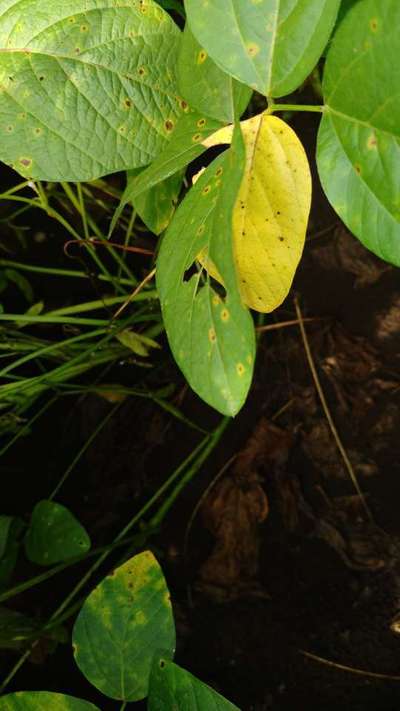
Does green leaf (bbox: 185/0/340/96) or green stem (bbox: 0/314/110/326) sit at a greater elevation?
green leaf (bbox: 185/0/340/96)

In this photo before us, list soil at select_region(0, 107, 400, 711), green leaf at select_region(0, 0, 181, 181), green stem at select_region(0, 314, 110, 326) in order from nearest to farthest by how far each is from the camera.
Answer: green leaf at select_region(0, 0, 181, 181) → green stem at select_region(0, 314, 110, 326) → soil at select_region(0, 107, 400, 711)

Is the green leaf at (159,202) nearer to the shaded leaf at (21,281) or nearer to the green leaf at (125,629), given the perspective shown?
the green leaf at (125,629)

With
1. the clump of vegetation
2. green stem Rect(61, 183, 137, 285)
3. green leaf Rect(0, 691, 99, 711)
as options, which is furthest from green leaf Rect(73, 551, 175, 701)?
green stem Rect(61, 183, 137, 285)

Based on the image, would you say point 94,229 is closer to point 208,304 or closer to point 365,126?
point 208,304

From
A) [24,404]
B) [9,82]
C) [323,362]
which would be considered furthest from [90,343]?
[9,82]

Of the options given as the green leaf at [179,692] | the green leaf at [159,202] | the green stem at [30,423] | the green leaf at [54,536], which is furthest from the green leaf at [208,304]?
the green stem at [30,423]

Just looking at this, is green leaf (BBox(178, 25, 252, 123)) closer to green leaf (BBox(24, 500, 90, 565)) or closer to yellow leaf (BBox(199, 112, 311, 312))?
yellow leaf (BBox(199, 112, 311, 312))

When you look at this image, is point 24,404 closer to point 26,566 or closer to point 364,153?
point 26,566
